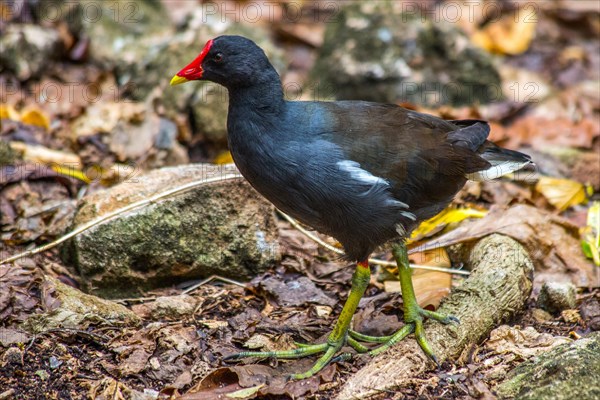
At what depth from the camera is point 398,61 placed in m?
8.18

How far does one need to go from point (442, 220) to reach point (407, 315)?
4.31 feet

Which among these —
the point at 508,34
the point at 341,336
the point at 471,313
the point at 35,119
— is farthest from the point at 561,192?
the point at 35,119

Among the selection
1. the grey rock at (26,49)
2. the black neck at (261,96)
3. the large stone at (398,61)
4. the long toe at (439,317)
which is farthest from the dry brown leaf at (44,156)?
the long toe at (439,317)

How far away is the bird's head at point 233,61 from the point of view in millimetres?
Result: 4285

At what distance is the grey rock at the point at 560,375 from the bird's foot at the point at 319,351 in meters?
0.95

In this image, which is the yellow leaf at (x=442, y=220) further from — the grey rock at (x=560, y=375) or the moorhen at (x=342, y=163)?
the grey rock at (x=560, y=375)

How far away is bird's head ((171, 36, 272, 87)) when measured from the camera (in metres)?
4.29

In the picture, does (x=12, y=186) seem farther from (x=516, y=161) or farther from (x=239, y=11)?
(x=239, y=11)

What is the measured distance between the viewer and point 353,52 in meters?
8.24

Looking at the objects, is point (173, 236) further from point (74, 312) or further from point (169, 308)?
point (74, 312)

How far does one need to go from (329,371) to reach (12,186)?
3146mm

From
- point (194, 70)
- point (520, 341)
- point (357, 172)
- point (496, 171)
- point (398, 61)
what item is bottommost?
point (520, 341)

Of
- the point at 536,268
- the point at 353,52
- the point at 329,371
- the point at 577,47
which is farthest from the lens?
the point at 577,47

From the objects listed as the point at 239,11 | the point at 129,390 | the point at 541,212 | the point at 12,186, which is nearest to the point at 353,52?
the point at 239,11
